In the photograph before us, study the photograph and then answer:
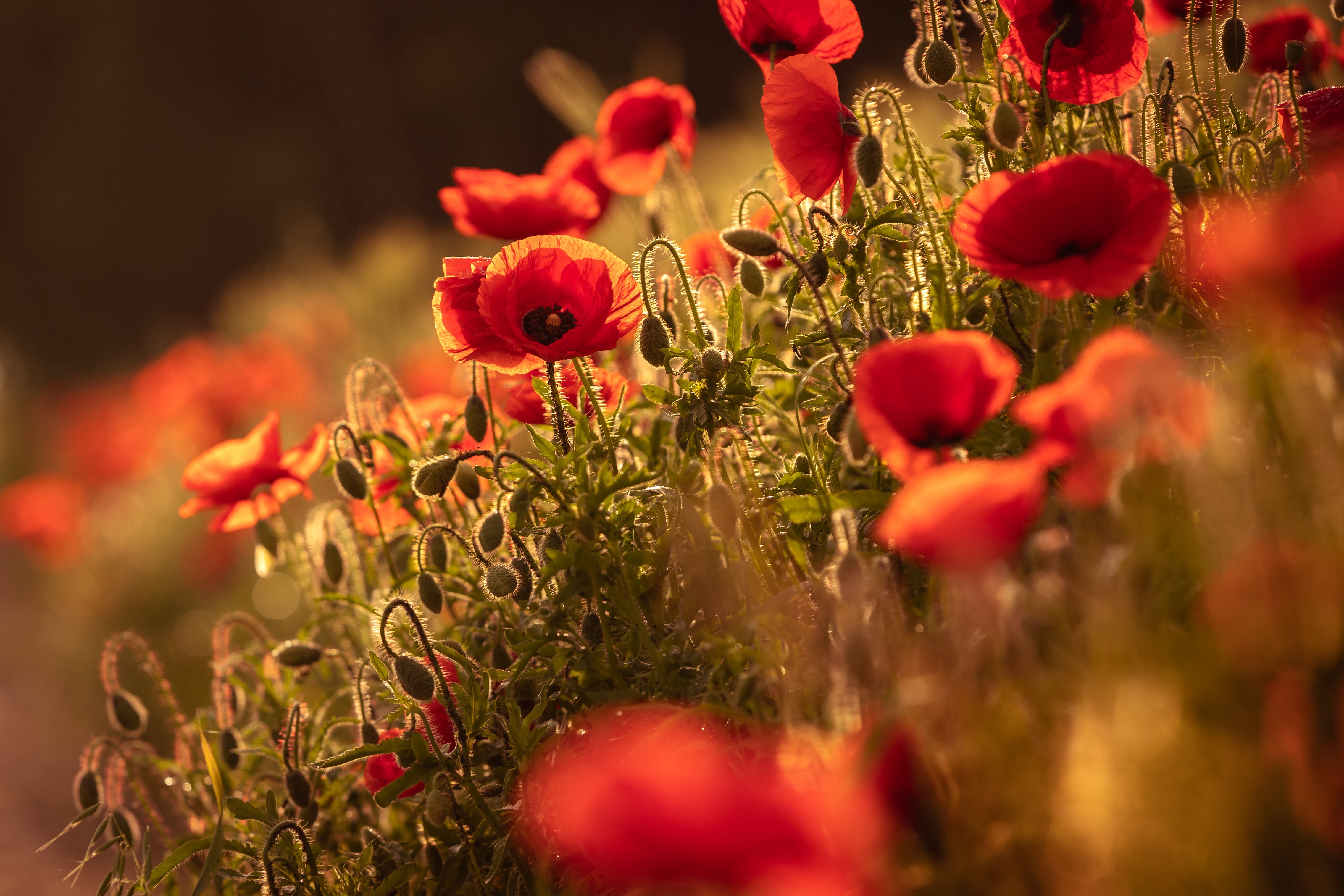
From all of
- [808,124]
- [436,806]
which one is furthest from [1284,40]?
[436,806]

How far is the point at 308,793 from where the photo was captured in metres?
1.03

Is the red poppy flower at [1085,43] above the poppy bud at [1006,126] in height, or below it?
above

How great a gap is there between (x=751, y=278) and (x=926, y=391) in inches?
15.6

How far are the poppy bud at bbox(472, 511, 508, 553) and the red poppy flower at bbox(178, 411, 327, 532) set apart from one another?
0.42 m

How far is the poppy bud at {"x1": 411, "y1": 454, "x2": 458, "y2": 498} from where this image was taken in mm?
949

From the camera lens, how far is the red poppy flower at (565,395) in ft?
3.58

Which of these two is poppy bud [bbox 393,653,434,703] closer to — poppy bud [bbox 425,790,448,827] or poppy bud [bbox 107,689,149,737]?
poppy bud [bbox 425,790,448,827]

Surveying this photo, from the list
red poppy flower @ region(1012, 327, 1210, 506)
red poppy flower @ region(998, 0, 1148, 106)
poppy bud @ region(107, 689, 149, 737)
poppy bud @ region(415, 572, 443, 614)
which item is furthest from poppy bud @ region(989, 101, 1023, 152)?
poppy bud @ region(107, 689, 149, 737)

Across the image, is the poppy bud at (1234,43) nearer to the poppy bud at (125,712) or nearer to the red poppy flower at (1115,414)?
the red poppy flower at (1115,414)

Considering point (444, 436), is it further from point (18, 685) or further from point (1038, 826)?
point (18, 685)

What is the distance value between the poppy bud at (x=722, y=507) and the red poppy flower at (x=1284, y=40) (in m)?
0.93

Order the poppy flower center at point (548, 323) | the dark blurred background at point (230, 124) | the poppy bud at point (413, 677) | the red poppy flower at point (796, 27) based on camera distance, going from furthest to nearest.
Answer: the dark blurred background at point (230, 124), the red poppy flower at point (796, 27), the poppy flower center at point (548, 323), the poppy bud at point (413, 677)

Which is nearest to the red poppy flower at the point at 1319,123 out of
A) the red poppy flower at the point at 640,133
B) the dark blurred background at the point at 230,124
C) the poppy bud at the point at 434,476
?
the red poppy flower at the point at 640,133

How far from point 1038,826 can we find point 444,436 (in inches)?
33.4
